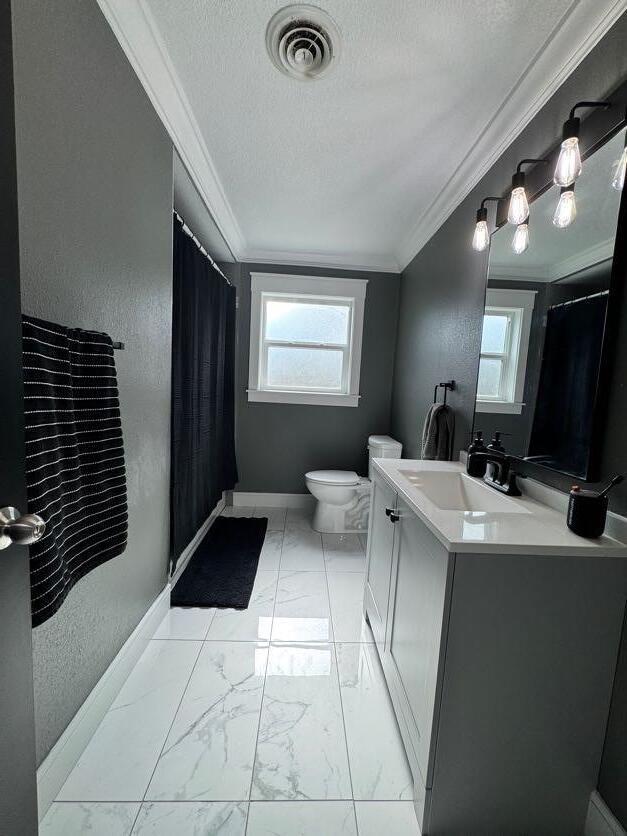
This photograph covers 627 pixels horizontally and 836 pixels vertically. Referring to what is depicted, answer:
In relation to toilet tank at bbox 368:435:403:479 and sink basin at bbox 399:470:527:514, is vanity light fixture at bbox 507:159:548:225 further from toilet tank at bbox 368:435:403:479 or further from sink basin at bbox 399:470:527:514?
toilet tank at bbox 368:435:403:479

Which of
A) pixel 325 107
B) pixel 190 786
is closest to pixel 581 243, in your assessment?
pixel 325 107

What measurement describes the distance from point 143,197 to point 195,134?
1.86ft

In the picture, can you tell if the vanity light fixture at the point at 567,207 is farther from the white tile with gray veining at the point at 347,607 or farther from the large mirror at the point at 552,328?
the white tile with gray veining at the point at 347,607

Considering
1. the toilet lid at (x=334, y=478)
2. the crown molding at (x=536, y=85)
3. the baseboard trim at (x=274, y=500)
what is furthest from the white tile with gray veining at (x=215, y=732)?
the crown molding at (x=536, y=85)

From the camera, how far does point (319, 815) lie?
1041 mm

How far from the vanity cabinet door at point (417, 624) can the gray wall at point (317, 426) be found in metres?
2.13

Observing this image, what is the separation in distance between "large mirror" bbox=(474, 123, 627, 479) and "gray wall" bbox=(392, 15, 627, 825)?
0.26ft

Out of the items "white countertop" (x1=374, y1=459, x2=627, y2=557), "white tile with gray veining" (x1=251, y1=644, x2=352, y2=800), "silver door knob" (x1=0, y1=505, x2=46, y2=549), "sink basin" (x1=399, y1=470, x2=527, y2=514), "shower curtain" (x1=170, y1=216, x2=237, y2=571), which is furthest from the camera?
"shower curtain" (x1=170, y1=216, x2=237, y2=571)

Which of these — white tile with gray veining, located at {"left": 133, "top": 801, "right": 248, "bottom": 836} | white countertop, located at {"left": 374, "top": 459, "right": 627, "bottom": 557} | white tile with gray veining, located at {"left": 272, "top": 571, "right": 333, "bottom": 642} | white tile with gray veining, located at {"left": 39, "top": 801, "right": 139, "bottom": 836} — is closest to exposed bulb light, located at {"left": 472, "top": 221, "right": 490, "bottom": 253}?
white countertop, located at {"left": 374, "top": 459, "right": 627, "bottom": 557}

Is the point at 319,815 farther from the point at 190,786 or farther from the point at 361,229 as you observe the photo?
the point at 361,229

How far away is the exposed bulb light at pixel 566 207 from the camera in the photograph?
1.17 metres

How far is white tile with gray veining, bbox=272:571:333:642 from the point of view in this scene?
180cm

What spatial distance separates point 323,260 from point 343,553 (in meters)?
2.46

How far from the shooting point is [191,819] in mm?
1014
